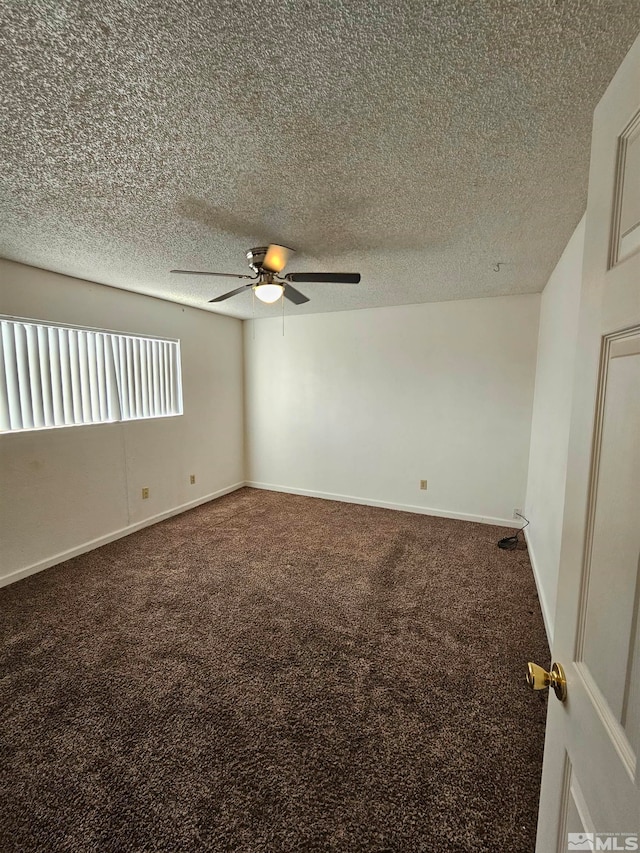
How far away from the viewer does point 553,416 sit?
2.43 meters

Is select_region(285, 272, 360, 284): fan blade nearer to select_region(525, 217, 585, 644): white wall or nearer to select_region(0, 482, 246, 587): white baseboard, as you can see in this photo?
select_region(525, 217, 585, 644): white wall

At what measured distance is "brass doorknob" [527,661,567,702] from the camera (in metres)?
0.74

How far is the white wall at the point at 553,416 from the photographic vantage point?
79.7 inches

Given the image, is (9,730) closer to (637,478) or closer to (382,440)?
(637,478)

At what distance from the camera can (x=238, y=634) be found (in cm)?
210

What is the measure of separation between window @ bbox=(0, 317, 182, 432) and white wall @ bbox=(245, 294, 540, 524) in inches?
55.2

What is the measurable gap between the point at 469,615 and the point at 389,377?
102 inches

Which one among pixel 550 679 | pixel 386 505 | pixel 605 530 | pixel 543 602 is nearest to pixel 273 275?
pixel 605 530

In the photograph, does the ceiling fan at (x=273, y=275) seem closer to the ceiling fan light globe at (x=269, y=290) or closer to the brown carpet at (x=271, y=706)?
the ceiling fan light globe at (x=269, y=290)

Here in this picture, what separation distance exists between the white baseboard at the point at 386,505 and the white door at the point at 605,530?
3227 millimetres

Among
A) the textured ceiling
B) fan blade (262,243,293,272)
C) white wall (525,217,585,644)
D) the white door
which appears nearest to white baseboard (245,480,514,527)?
white wall (525,217,585,644)

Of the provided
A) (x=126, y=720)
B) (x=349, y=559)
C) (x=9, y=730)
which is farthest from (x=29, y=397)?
(x=349, y=559)

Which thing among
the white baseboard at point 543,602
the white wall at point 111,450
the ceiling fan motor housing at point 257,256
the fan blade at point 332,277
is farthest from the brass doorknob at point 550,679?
the white wall at point 111,450

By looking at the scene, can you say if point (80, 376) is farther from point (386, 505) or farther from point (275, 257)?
point (386, 505)
